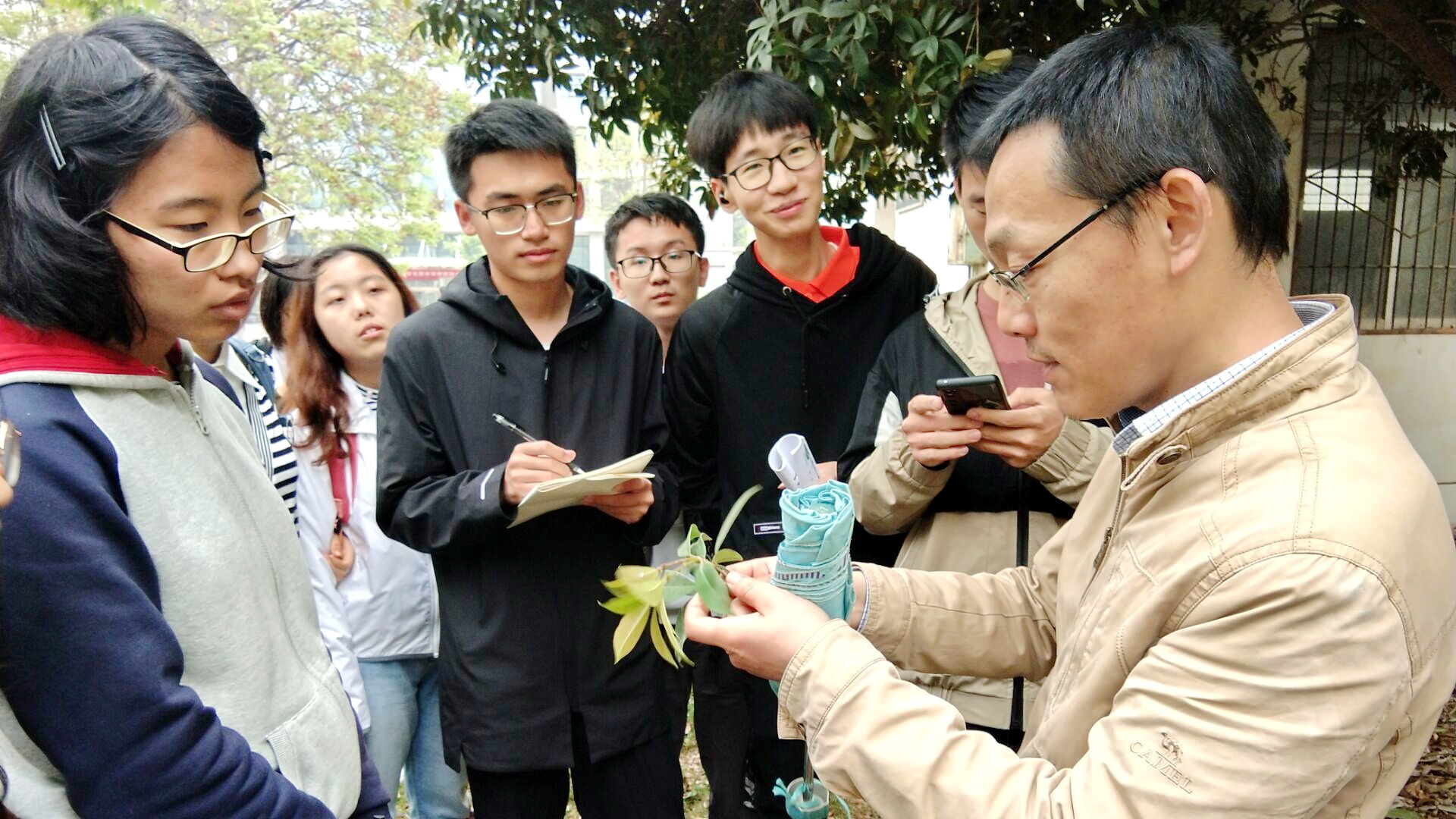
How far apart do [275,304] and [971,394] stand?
7.90 ft

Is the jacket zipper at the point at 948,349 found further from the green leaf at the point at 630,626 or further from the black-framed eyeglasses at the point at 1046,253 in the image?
the green leaf at the point at 630,626

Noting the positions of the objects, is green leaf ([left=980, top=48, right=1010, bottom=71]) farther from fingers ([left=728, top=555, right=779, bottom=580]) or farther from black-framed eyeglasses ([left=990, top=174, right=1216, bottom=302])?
fingers ([left=728, top=555, right=779, bottom=580])

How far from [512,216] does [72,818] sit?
1.66 metres

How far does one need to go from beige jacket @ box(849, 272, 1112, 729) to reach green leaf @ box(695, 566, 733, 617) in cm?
74

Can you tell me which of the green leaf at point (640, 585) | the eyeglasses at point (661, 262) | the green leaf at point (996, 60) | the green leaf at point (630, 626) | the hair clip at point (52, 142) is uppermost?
the green leaf at point (996, 60)

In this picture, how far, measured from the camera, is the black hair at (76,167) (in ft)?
4.15

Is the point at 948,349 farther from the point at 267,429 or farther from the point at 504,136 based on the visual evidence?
the point at 267,429

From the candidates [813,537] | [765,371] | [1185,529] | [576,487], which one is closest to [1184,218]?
[1185,529]

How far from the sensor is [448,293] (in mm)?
2492

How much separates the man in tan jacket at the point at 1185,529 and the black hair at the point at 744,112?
154cm

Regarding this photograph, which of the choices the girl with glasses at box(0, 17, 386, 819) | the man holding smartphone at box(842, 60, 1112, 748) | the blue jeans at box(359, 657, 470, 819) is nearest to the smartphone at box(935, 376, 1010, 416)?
the man holding smartphone at box(842, 60, 1112, 748)

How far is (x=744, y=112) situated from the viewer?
9.33 ft

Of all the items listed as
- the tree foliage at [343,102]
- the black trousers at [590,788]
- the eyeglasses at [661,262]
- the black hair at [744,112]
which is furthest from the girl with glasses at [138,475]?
the tree foliage at [343,102]

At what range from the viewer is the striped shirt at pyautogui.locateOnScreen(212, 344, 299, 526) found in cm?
217
